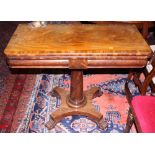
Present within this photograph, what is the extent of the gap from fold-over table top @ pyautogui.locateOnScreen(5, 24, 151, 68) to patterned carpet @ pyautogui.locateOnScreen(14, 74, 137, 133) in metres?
0.88

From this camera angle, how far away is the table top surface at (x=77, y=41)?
1797 millimetres

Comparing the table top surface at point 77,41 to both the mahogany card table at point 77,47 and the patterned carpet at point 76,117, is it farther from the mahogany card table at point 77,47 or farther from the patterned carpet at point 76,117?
the patterned carpet at point 76,117

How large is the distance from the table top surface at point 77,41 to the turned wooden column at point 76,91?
44 cm

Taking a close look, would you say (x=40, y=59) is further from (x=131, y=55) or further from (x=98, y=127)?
(x=98, y=127)

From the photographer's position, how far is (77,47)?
6.07 feet

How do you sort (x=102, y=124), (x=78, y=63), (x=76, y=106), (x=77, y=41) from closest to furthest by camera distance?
(x=78, y=63) → (x=77, y=41) → (x=102, y=124) → (x=76, y=106)

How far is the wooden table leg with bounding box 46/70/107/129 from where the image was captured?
2399 millimetres

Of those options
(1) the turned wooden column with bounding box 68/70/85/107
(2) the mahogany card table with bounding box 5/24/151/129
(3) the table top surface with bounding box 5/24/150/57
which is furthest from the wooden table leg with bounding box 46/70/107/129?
(3) the table top surface with bounding box 5/24/150/57

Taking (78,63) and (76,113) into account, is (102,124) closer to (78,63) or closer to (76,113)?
(76,113)

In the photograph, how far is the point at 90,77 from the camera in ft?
10.8

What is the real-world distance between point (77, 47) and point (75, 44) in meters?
0.07

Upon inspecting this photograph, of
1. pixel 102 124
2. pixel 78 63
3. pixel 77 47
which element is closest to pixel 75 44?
pixel 77 47

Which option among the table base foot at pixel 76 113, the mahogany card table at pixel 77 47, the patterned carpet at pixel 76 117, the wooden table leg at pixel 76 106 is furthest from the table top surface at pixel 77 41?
the patterned carpet at pixel 76 117

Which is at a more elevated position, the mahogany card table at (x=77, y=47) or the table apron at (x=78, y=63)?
the mahogany card table at (x=77, y=47)
